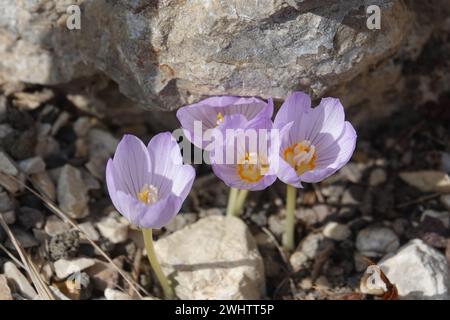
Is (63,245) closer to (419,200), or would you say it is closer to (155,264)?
(155,264)

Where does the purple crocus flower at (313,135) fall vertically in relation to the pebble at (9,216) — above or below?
above

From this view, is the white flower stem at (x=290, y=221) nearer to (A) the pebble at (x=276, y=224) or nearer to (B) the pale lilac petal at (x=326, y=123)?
(A) the pebble at (x=276, y=224)

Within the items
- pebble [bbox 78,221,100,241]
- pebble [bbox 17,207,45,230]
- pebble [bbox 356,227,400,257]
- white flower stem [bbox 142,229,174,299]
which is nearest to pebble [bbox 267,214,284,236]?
pebble [bbox 356,227,400,257]

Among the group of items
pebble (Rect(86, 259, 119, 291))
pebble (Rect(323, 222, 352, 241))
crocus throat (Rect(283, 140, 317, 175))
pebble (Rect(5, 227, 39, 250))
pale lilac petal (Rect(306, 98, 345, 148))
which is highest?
pale lilac petal (Rect(306, 98, 345, 148))

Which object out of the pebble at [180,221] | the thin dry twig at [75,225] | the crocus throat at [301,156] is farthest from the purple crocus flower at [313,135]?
the thin dry twig at [75,225]

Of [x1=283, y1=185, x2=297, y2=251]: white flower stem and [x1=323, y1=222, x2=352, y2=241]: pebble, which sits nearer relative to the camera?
[x1=283, y1=185, x2=297, y2=251]: white flower stem

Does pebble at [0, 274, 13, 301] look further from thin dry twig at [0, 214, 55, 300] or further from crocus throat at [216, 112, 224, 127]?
crocus throat at [216, 112, 224, 127]

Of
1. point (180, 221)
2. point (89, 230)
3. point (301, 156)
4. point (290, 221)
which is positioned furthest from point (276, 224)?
point (89, 230)

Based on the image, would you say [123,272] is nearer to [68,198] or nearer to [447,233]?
[68,198]
